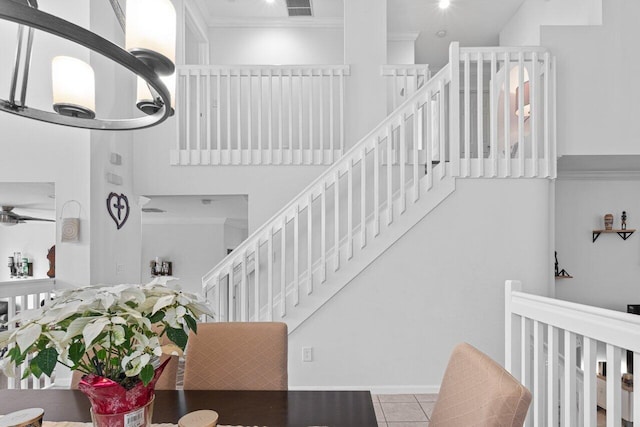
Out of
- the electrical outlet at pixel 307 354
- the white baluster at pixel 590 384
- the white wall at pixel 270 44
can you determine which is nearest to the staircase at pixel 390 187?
the electrical outlet at pixel 307 354

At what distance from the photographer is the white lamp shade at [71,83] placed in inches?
67.3

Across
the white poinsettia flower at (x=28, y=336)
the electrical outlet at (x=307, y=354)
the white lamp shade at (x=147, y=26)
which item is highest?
the white lamp shade at (x=147, y=26)

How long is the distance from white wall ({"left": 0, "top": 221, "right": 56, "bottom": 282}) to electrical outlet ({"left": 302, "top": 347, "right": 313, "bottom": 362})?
834cm

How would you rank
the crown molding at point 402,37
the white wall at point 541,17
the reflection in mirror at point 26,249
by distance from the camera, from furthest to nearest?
the reflection in mirror at point 26,249 → the crown molding at point 402,37 → the white wall at point 541,17

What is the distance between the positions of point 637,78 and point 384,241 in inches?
108

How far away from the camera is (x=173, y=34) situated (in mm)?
1306

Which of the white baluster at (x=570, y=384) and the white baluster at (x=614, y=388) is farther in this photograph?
the white baluster at (x=570, y=384)

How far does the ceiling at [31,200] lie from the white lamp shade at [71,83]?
2.82 metres

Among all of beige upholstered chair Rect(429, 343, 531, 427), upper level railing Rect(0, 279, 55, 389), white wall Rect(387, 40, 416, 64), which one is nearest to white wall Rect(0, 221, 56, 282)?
upper level railing Rect(0, 279, 55, 389)

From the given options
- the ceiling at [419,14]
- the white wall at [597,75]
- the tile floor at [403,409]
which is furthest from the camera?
the ceiling at [419,14]

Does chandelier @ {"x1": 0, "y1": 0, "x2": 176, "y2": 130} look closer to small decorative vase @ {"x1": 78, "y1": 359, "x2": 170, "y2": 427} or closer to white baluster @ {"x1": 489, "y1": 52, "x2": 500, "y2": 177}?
small decorative vase @ {"x1": 78, "y1": 359, "x2": 170, "y2": 427}

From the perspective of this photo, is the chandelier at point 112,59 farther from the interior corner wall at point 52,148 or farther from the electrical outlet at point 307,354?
the electrical outlet at point 307,354

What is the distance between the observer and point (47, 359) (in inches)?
32.6

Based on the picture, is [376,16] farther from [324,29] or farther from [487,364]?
[487,364]
